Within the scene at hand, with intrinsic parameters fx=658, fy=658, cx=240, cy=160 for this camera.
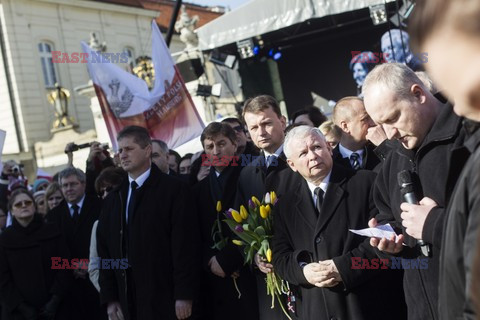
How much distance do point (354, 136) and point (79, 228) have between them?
10.9 feet

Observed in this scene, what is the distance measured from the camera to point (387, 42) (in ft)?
40.7

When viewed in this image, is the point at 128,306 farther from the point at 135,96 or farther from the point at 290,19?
the point at 290,19

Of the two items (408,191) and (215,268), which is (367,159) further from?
(408,191)

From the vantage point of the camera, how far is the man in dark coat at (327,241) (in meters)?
4.00

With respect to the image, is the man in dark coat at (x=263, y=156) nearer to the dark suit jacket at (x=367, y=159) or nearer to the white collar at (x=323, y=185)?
the dark suit jacket at (x=367, y=159)

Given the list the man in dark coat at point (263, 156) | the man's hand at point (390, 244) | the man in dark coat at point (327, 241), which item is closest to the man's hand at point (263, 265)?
the man in dark coat at point (327, 241)

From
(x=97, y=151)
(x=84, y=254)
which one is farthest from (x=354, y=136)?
(x=97, y=151)

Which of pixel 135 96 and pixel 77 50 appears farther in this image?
pixel 77 50

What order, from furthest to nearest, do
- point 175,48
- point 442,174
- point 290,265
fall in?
point 175,48 → point 290,265 → point 442,174

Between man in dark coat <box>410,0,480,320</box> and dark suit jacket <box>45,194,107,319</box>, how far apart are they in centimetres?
571

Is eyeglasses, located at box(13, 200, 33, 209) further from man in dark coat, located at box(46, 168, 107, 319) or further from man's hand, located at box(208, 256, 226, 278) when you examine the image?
man's hand, located at box(208, 256, 226, 278)

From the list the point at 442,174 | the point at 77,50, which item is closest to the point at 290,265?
the point at 442,174

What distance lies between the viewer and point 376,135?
484cm

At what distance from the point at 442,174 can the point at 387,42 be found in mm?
9876
